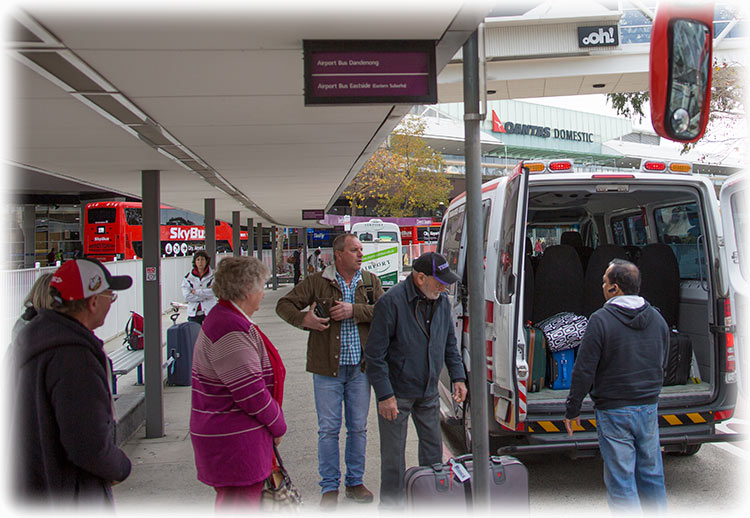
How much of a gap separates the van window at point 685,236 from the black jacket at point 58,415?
15.9 feet

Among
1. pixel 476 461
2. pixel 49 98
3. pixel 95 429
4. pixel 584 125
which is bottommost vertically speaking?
pixel 476 461

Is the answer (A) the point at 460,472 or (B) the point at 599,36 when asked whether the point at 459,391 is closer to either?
(A) the point at 460,472

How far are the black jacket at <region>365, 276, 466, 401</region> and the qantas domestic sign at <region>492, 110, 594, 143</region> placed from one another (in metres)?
49.7

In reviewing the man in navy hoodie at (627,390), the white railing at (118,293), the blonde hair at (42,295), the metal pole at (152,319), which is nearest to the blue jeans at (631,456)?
the man in navy hoodie at (627,390)

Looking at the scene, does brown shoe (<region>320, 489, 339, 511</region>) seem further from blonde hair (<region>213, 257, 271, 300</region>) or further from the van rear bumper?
blonde hair (<region>213, 257, 271, 300</region>)

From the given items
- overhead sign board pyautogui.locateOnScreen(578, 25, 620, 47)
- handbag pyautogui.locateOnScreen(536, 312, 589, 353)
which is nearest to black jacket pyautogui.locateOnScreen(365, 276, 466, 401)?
handbag pyautogui.locateOnScreen(536, 312, 589, 353)

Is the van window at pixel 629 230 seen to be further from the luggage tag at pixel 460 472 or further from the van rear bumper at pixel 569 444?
the luggage tag at pixel 460 472

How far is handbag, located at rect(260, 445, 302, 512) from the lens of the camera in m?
3.04

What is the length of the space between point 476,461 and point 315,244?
4405 cm

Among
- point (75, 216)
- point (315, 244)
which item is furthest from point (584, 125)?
point (75, 216)

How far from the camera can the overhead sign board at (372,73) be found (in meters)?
3.35

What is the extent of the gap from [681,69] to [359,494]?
3.50 meters

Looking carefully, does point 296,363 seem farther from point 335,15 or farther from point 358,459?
point 335,15

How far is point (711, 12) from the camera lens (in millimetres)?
2717
